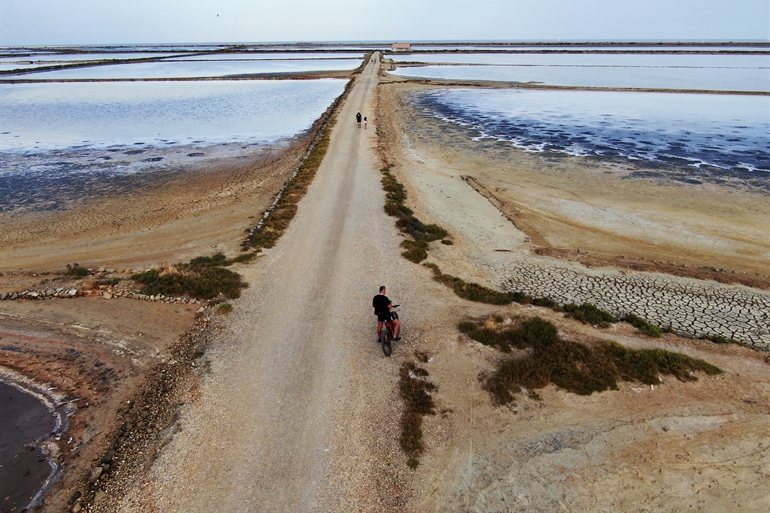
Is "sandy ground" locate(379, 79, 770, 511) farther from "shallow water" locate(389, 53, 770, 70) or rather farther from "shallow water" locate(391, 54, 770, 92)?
"shallow water" locate(389, 53, 770, 70)

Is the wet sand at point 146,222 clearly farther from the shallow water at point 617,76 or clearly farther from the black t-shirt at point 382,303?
the shallow water at point 617,76

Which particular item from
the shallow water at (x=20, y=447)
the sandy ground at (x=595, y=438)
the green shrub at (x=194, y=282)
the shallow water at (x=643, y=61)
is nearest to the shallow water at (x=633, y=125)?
the sandy ground at (x=595, y=438)

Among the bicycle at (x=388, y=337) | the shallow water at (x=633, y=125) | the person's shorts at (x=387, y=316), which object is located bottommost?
the bicycle at (x=388, y=337)

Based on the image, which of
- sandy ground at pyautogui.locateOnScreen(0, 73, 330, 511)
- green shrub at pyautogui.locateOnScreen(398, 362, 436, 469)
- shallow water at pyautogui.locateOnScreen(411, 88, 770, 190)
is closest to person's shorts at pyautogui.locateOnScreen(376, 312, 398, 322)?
green shrub at pyautogui.locateOnScreen(398, 362, 436, 469)

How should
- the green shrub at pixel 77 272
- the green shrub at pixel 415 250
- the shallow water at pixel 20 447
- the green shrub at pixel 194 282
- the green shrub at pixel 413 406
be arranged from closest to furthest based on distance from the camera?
the shallow water at pixel 20 447
the green shrub at pixel 413 406
the green shrub at pixel 194 282
the green shrub at pixel 77 272
the green shrub at pixel 415 250

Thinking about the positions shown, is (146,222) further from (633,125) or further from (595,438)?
(633,125)

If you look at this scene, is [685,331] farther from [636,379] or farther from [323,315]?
[323,315]

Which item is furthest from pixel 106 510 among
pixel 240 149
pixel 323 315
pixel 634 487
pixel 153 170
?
pixel 240 149
